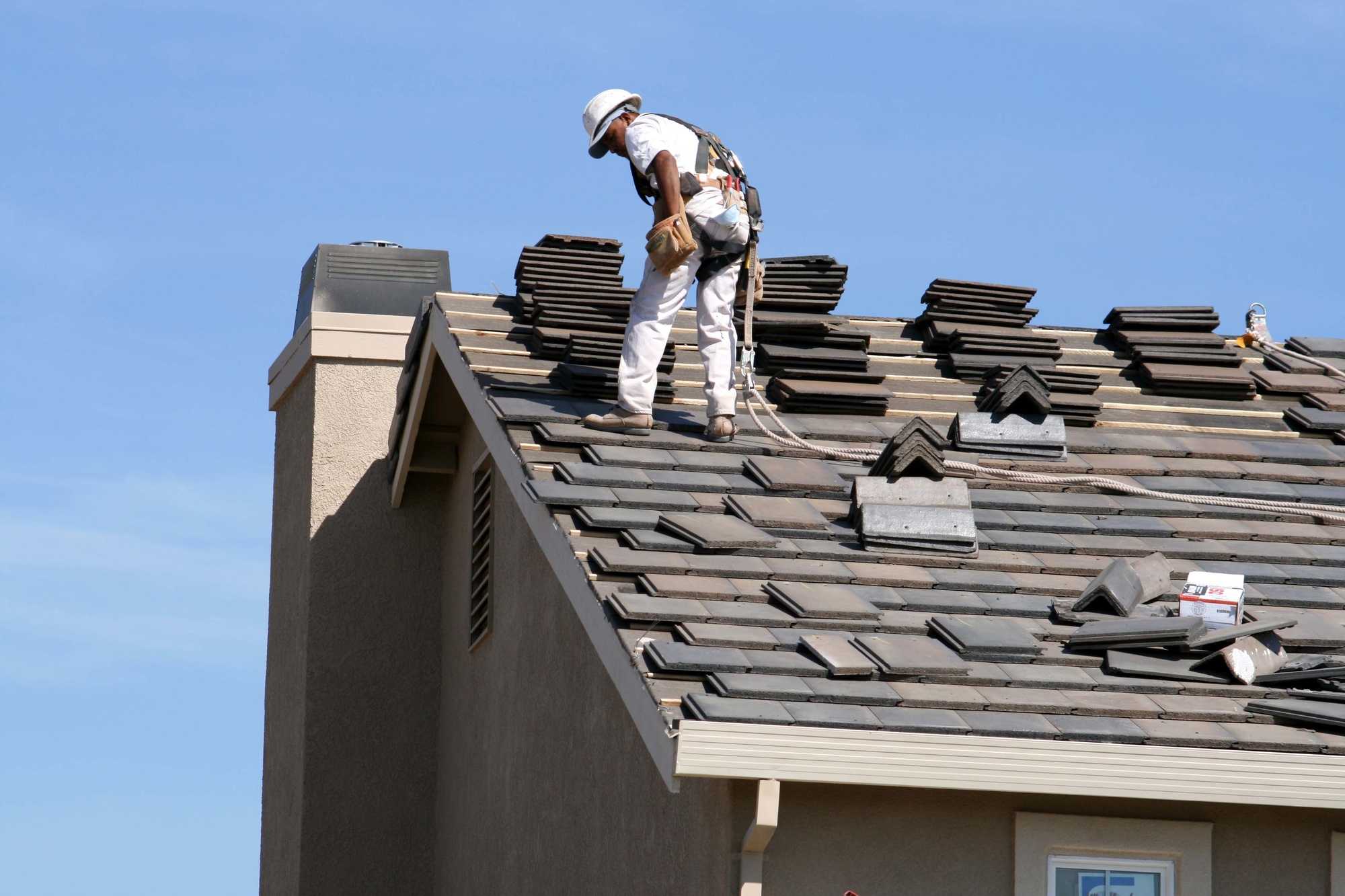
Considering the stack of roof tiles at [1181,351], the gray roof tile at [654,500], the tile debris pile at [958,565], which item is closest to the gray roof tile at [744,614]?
the tile debris pile at [958,565]

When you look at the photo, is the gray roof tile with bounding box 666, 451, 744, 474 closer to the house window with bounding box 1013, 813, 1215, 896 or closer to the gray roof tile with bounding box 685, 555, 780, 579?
the gray roof tile with bounding box 685, 555, 780, 579

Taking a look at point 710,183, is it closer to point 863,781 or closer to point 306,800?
point 863,781

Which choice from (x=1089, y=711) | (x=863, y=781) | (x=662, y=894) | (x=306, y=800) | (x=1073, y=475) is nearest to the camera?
(x=863, y=781)

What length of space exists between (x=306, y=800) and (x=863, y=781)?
6.33m

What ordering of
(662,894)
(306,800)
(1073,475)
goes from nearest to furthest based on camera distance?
(662,894) → (1073,475) → (306,800)

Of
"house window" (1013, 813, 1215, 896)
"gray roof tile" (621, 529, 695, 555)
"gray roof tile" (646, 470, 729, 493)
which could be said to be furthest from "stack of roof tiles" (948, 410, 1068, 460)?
"house window" (1013, 813, 1215, 896)

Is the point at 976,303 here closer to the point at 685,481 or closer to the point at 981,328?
the point at 981,328

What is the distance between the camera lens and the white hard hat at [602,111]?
8.43 meters

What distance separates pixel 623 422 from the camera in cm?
830

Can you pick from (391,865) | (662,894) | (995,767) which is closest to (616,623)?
(662,894)

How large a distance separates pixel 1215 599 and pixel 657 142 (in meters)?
3.45

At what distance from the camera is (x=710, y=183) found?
339 inches

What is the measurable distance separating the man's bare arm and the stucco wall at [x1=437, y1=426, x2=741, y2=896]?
189 centimetres

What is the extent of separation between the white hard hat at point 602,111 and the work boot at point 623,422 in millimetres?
1345
